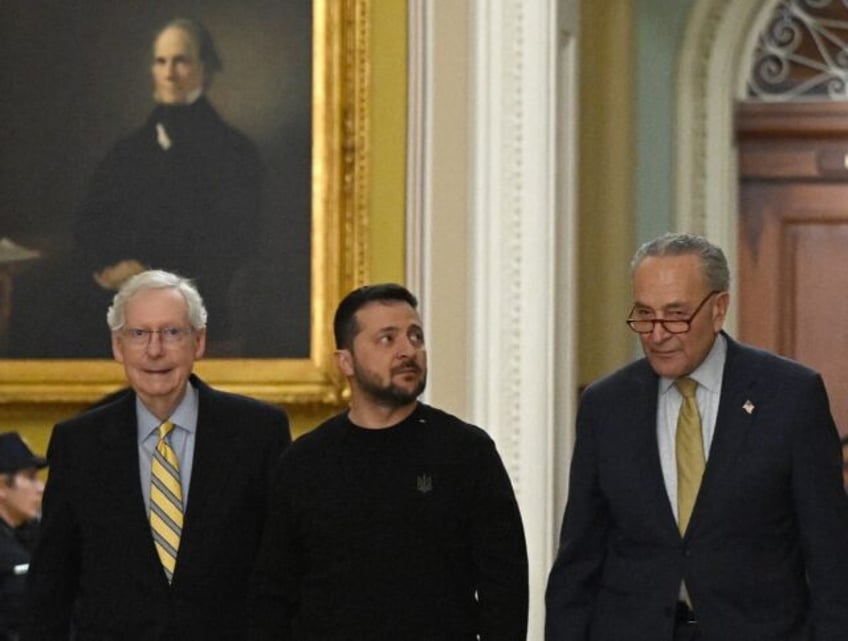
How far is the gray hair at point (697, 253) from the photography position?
15.9ft

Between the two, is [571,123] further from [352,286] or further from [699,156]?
[699,156]

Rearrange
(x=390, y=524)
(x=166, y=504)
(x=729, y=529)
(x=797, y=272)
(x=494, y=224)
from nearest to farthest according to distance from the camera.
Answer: (x=729, y=529), (x=390, y=524), (x=166, y=504), (x=494, y=224), (x=797, y=272)

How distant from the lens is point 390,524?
4.88m

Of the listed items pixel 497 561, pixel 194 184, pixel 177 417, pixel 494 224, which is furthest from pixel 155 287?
pixel 194 184

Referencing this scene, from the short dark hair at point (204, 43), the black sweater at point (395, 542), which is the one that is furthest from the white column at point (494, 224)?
the black sweater at point (395, 542)

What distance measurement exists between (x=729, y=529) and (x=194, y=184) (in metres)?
3.90

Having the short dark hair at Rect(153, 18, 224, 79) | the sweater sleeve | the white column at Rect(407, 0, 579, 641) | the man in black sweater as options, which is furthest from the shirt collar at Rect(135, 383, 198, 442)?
the short dark hair at Rect(153, 18, 224, 79)

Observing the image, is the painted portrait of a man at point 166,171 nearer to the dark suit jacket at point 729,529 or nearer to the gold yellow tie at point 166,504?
the gold yellow tie at point 166,504

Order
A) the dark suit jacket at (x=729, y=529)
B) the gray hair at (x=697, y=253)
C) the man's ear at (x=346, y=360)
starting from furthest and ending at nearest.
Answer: the man's ear at (x=346, y=360) → the gray hair at (x=697, y=253) → the dark suit jacket at (x=729, y=529)

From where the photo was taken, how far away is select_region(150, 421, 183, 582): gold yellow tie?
4980 millimetres

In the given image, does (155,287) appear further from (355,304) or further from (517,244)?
(517,244)

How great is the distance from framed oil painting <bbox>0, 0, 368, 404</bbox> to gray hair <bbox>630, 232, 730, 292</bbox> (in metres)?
3.17

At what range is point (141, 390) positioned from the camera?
5.05 m

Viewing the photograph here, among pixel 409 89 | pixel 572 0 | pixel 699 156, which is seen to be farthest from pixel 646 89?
pixel 409 89
